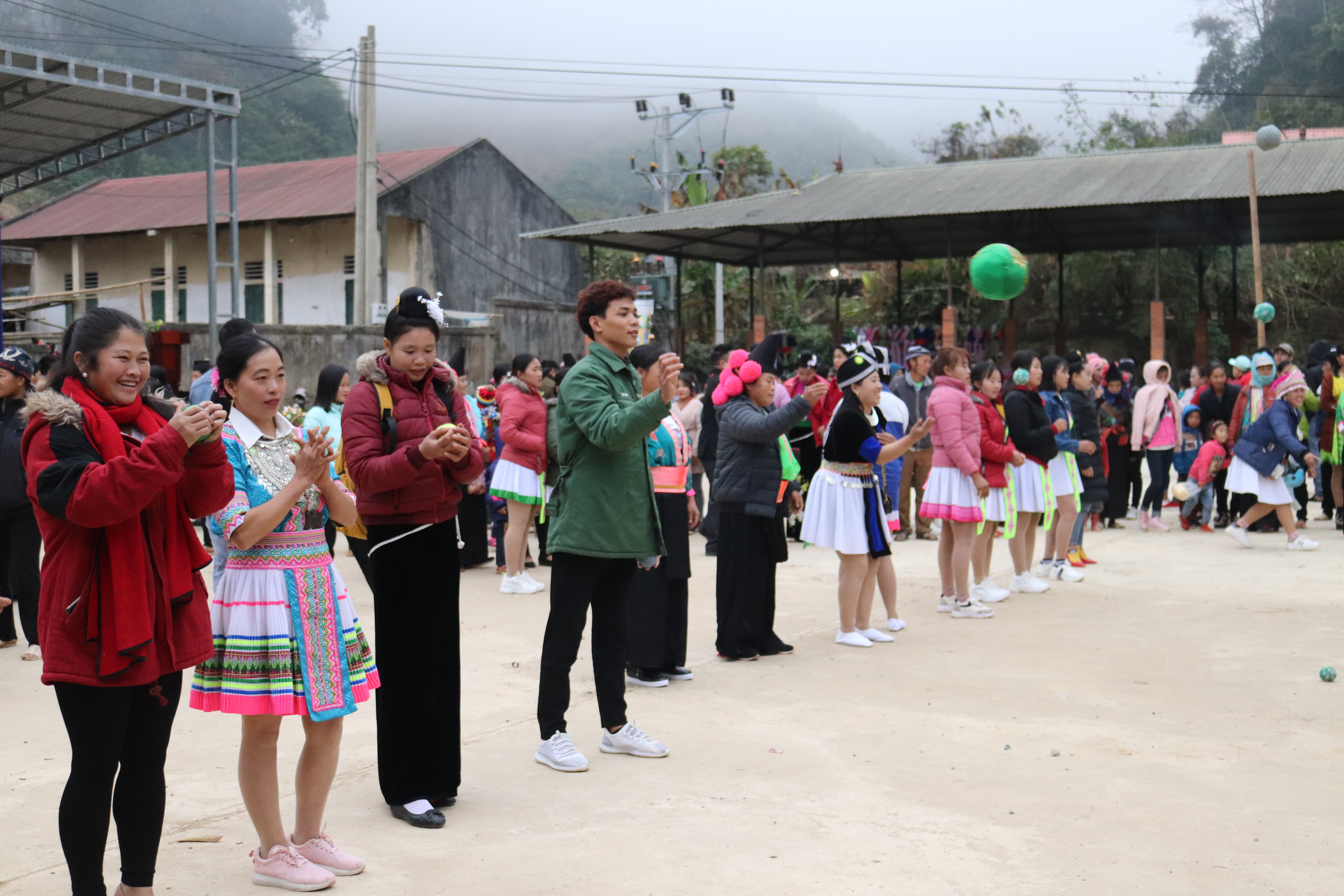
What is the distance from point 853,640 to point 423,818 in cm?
370

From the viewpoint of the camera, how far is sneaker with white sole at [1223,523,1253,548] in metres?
11.4

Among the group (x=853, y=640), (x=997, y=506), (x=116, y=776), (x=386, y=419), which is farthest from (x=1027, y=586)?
(x=116, y=776)

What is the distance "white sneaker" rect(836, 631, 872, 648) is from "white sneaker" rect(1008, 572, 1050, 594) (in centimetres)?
223

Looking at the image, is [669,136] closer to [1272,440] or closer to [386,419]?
[1272,440]

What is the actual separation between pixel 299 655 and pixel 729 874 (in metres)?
1.48

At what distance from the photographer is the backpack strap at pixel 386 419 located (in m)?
4.23

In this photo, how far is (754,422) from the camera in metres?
6.79

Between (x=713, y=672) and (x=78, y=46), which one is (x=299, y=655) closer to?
(x=713, y=672)

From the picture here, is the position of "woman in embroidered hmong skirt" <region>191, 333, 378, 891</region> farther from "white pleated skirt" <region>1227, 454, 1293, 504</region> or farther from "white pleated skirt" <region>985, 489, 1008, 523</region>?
"white pleated skirt" <region>1227, 454, 1293, 504</region>

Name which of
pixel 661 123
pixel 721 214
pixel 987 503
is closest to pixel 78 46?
pixel 661 123

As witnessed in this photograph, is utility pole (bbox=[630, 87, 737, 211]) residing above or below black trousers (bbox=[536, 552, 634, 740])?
above

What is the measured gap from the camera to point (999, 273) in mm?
10508

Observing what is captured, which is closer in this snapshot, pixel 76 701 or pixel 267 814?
pixel 76 701

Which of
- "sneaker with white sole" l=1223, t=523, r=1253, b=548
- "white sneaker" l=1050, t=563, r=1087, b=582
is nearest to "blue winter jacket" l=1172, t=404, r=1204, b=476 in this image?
"sneaker with white sole" l=1223, t=523, r=1253, b=548
